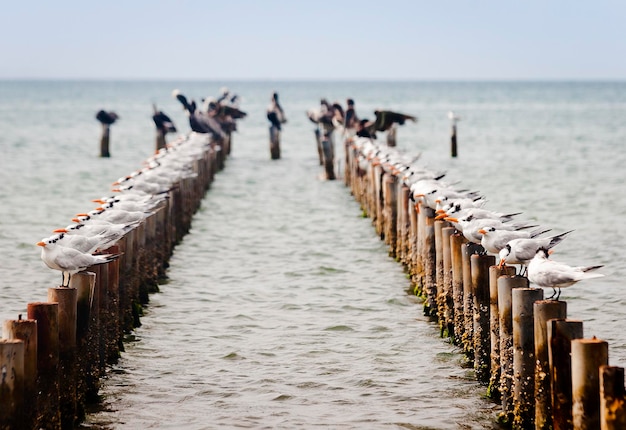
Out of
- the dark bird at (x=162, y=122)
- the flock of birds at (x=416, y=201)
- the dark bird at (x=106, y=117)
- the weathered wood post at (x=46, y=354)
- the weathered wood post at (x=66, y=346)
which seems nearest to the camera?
the weathered wood post at (x=46, y=354)

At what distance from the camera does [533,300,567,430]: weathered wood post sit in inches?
286

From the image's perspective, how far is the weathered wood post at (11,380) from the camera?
6.67 metres

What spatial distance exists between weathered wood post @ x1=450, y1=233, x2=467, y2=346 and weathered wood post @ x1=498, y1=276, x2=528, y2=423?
207 centimetres

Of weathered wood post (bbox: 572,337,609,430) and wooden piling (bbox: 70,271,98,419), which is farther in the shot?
wooden piling (bbox: 70,271,98,419)

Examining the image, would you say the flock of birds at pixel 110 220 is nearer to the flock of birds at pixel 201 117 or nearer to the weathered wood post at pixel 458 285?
the weathered wood post at pixel 458 285

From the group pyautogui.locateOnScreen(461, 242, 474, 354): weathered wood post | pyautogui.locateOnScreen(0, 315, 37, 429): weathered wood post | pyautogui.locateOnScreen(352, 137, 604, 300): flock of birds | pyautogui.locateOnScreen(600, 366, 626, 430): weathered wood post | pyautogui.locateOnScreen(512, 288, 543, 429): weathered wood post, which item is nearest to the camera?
pyautogui.locateOnScreen(600, 366, 626, 430): weathered wood post

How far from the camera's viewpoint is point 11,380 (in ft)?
22.1

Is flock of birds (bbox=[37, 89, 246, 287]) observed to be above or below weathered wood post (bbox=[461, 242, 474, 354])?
above

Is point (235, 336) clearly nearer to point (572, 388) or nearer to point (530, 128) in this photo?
point (572, 388)

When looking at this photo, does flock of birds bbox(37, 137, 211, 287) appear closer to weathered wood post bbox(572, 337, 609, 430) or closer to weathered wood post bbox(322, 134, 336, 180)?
weathered wood post bbox(572, 337, 609, 430)

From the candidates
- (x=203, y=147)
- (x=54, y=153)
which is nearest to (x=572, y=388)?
(x=203, y=147)

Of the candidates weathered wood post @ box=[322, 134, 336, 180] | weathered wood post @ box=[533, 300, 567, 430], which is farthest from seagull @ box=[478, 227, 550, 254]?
weathered wood post @ box=[322, 134, 336, 180]

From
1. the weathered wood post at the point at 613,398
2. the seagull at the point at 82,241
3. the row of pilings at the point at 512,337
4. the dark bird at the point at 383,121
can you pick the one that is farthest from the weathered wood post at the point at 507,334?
the dark bird at the point at 383,121

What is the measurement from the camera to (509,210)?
23.5 metres
